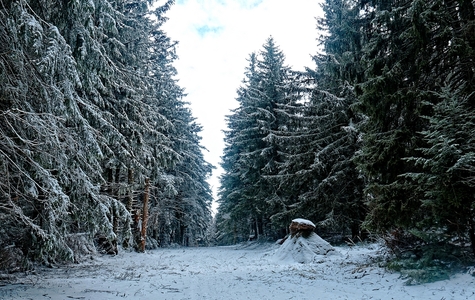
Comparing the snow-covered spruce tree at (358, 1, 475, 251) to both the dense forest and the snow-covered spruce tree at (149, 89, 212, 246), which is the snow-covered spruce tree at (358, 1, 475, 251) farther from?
the snow-covered spruce tree at (149, 89, 212, 246)

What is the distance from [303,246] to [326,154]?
5516mm

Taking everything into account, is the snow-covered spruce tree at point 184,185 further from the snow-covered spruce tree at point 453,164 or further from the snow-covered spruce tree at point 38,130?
the snow-covered spruce tree at point 453,164

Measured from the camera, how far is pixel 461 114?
16.6ft

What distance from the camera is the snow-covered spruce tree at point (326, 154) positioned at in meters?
14.6

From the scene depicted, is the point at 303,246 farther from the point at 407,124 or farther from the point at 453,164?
the point at 453,164

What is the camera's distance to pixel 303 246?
1205 centimetres

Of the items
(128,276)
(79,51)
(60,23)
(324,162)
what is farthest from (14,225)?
(324,162)

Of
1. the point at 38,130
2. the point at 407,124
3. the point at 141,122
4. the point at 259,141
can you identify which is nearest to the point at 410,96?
the point at 407,124

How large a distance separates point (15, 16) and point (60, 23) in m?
1.68

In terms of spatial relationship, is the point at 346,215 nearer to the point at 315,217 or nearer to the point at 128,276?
the point at 315,217

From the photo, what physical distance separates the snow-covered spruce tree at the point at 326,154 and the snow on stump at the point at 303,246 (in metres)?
1.75

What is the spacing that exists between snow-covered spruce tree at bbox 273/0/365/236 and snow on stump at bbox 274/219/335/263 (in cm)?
175

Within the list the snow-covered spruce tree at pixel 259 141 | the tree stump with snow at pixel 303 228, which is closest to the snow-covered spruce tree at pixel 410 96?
the tree stump with snow at pixel 303 228

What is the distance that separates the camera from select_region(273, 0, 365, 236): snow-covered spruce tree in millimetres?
14641
